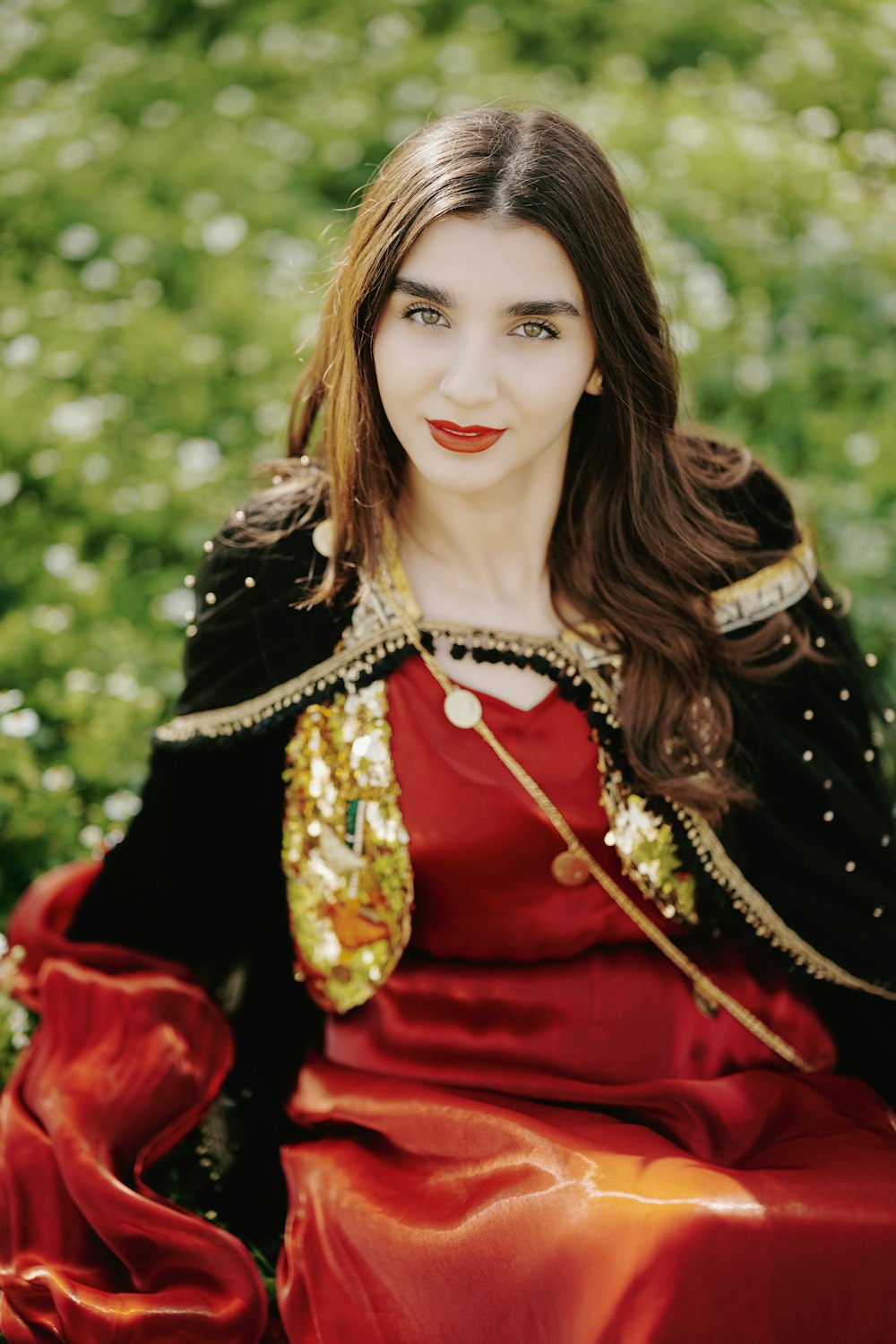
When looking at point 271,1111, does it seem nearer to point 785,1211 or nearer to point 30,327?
point 785,1211

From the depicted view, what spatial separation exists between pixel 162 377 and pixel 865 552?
1.94 m

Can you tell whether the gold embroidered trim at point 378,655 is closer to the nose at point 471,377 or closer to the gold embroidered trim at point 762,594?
the gold embroidered trim at point 762,594

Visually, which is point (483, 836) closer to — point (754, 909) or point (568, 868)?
point (568, 868)

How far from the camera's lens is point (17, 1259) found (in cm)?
183

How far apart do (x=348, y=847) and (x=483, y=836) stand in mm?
194

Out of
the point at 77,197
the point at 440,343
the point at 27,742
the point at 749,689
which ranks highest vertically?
the point at 440,343

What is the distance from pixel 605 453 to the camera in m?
1.99

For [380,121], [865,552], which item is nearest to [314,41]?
[380,121]

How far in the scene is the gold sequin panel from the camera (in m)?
1.92

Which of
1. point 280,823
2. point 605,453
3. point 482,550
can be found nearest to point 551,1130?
point 280,823

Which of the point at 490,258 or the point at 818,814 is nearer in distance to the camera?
the point at 490,258

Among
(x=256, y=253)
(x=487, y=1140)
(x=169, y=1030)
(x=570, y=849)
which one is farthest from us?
(x=256, y=253)

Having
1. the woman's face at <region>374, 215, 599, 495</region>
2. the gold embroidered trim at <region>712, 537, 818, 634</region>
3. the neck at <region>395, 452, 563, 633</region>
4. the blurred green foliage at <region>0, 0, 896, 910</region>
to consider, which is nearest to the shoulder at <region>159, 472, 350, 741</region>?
the neck at <region>395, 452, 563, 633</region>

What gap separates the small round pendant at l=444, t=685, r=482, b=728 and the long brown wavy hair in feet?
0.65
